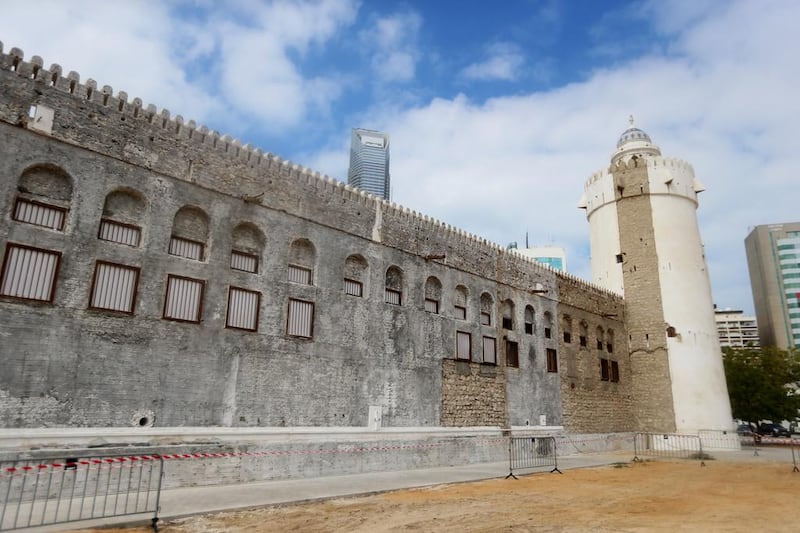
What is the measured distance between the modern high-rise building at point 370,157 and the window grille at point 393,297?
5988 inches

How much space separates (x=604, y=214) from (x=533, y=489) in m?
22.9

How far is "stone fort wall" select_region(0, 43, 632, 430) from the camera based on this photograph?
10711 millimetres

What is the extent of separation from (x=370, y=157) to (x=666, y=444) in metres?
155

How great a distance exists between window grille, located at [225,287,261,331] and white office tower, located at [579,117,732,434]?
75.1 ft

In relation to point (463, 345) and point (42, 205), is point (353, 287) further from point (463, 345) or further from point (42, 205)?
point (42, 205)

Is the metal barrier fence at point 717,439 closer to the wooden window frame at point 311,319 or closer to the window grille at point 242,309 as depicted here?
the wooden window frame at point 311,319

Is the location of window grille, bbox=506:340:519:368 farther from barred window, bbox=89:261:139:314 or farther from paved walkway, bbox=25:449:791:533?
barred window, bbox=89:261:139:314

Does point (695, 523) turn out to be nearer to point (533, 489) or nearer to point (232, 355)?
point (533, 489)

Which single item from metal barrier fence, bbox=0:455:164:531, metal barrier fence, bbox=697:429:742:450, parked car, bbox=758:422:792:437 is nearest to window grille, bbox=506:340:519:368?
metal barrier fence, bbox=697:429:742:450

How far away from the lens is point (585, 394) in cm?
2512

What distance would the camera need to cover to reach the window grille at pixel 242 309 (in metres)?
13.4

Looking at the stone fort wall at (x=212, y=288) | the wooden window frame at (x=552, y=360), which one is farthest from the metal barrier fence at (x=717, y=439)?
the stone fort wall at (x=212, y=288)

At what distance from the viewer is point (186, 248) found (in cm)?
1307

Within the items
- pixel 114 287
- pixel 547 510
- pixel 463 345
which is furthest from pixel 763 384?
pixel 114 287
